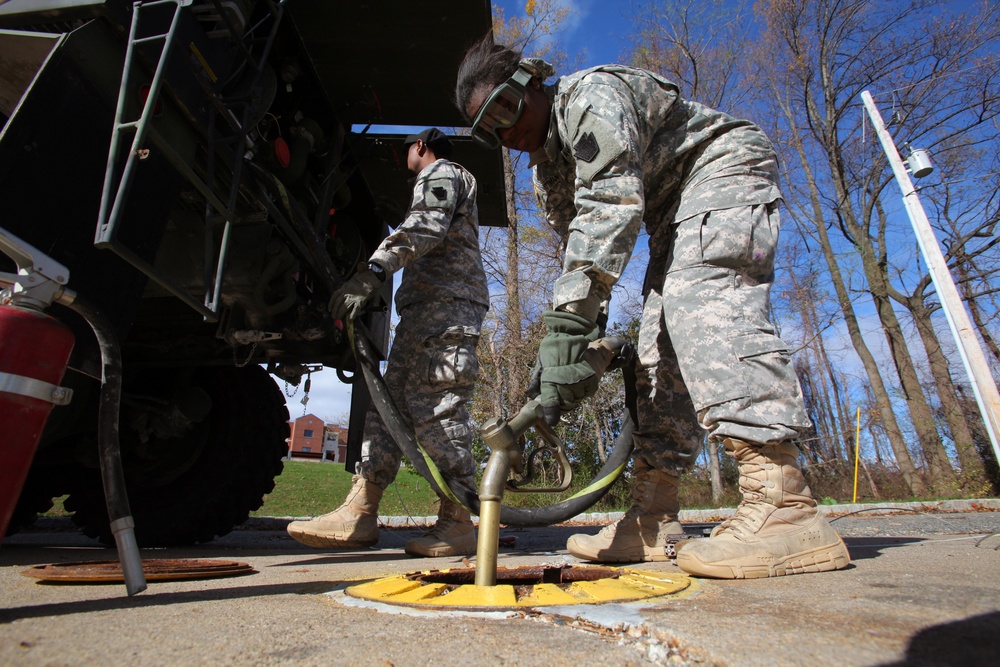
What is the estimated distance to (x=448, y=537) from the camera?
108 inches

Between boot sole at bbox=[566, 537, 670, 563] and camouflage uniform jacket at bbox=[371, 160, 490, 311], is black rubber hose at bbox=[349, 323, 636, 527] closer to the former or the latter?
boot sole at bbox=[566, 537, 670, 563]

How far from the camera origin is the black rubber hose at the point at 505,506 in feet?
7.30

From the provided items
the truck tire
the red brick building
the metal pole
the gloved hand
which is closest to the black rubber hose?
the gloved hand

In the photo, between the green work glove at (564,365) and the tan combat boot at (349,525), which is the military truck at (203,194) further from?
the green work glove at (564,365)

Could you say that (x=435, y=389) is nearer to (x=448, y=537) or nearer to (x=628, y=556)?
(x=448, y=537)

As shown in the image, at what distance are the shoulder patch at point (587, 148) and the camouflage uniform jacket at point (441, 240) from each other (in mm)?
1106

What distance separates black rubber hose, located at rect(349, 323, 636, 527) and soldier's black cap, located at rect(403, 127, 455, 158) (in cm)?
115

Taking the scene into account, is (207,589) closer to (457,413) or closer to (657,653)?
(657,653)

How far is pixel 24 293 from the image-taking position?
1.03 m

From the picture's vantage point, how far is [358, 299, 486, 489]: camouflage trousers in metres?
2.83

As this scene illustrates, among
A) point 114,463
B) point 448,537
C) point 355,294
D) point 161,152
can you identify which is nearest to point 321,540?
point 448,537

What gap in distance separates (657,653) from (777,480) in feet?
3.19

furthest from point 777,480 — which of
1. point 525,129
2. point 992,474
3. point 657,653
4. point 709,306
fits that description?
point 992,474

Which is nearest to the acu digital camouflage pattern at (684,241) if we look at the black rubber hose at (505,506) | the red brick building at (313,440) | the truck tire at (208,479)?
the black rubber hose at (505,506)
